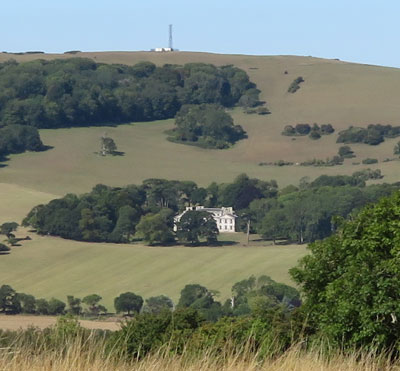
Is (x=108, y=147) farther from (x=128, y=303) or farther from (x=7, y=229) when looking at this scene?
(x=128, y=303)

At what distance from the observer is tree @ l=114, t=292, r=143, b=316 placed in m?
59.9

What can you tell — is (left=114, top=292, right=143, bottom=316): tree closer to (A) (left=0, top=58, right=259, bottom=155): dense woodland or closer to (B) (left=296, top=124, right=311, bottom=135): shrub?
(A) (left=0, top=58, right=259, bottom=155): dense woodland

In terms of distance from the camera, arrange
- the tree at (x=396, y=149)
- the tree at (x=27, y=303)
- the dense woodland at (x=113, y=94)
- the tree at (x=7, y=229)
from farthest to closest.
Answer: the dense woodland at (x=113, y=94), the tree at (x=396, y=149), the tree at (x=7, y=229), the tree at (x=27, y=303)

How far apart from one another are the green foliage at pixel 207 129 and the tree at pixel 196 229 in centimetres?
4131

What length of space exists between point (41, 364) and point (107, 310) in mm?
52347

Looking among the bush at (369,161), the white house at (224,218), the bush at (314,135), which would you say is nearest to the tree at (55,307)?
the white house at (224,218)

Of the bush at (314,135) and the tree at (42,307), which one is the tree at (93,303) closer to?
the tree at (42,307)

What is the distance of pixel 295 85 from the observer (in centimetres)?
15025

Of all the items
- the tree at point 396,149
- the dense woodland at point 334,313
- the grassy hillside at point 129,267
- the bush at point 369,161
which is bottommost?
the grassy hillside at point 129,267

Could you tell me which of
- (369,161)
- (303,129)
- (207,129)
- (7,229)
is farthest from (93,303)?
(207,129)

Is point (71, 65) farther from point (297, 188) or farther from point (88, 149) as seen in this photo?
point (297, 188)

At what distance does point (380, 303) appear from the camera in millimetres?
15211

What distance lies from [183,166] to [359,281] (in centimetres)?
10305

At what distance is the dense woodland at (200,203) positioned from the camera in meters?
86.8
